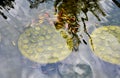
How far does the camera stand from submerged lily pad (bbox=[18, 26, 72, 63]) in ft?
5.51

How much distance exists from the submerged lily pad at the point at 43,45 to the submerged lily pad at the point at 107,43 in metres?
0.22

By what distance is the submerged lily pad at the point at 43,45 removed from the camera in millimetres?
1681

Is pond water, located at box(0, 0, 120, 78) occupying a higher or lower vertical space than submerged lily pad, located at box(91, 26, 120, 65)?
higher

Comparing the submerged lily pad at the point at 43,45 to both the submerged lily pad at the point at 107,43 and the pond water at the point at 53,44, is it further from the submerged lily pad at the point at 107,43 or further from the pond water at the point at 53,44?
the submerged lily pad at the point at 107,43

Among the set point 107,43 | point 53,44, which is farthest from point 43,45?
point 107,43

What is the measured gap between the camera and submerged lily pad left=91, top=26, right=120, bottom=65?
5.62 ft

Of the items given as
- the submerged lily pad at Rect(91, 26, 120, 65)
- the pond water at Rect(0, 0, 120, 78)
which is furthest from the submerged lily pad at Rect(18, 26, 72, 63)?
the submerged lily pad at Rect(91, 26, 120, 65)

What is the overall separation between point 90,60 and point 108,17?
43cm

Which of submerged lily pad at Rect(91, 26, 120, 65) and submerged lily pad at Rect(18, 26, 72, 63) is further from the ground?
submerged lily pad at Rect(18, 26, 72, 63)

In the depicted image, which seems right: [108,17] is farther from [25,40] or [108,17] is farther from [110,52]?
[25,40]

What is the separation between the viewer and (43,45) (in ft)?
5.70

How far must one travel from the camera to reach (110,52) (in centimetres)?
174

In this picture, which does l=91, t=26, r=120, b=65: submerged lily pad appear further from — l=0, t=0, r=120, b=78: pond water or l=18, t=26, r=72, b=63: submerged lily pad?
l=18, t=26, r=72, b=63: submerged lily pad

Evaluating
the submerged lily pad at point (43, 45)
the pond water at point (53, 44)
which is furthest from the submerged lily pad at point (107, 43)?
the submerged lily pad at point (43, 45)
